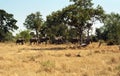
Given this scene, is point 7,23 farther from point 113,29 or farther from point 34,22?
point 113,29

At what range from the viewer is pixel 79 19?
2181 inches

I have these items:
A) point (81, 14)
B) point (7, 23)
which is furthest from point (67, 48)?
point (7, 23)

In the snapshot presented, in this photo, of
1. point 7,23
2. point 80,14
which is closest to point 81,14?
point 80,14

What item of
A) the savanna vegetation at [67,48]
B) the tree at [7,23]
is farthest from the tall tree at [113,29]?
the tree at [7,23]

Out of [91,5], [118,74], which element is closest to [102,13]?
[91,5]

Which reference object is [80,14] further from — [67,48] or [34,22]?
[34,22]

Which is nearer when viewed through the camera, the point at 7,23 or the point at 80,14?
the point at 80,14

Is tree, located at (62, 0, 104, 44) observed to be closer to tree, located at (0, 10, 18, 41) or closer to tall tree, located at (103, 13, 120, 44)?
tall tree, located at (103, 13, 120, 44)

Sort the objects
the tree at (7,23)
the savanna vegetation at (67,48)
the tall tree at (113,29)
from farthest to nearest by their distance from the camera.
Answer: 1. the tree at (7,23)
2. the tall tree at (113,29)
3. the savanna vegetation at (67,48)

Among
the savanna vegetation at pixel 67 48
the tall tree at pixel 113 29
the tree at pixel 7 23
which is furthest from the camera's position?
the tree at pixel 7 23

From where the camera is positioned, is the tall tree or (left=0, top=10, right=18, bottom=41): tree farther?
(left=0, top=10, right=18, bottom=41): tree

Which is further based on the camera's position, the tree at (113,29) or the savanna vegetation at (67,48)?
the tree at (113,29)

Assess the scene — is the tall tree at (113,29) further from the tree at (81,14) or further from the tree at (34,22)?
the tree at (34,22)

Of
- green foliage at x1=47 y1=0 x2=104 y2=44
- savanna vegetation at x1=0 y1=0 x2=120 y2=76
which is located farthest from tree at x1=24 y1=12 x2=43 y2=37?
green foliage at x1=47 y1=0 x2=104 y2=44
